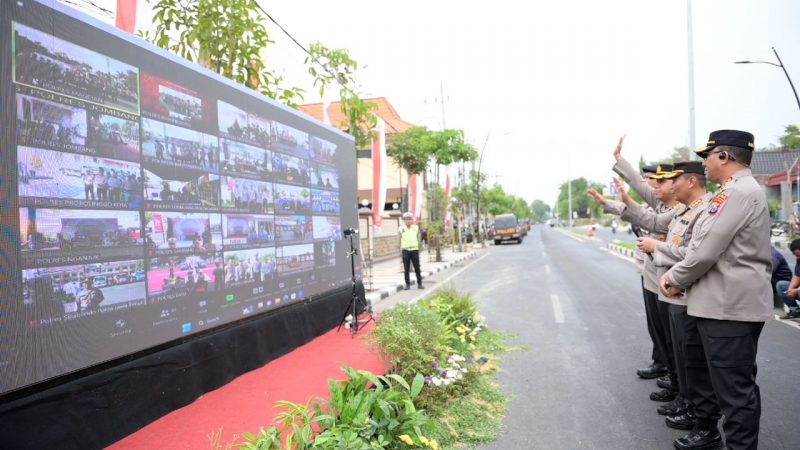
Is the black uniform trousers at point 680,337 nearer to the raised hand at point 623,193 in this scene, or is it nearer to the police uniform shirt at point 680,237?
the police uniform shirt at point 680,237

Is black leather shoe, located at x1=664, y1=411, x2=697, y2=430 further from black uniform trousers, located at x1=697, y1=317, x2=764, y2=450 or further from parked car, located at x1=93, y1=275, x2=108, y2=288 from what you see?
parked car, located at x1=93, y1=275, x2=108, y2=288

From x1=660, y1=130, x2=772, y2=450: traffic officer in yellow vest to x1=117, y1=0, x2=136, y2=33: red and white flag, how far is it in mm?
5072

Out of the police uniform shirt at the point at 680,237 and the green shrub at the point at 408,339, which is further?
the green shrub at the point at 408,339

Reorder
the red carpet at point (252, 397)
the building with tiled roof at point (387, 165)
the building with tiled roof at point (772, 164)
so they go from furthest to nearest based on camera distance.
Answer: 1. the building with tiled roof at point (772, 164)
2. the building with tiled roof at point (387, 165)
3. the red carpet at point (252, 397)

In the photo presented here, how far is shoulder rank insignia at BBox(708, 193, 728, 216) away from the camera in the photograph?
2830mm

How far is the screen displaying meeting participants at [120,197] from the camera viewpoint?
8.55ft

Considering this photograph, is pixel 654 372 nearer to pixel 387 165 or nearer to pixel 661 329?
pixel 661 329

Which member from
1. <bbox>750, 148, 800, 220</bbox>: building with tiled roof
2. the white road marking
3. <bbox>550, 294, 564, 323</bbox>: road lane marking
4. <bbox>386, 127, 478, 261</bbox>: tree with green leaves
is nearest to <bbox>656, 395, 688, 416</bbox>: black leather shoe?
<bbox>550, 294, 564, 323</bbox>: road lane marking

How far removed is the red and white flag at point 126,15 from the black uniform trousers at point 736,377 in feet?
17.9

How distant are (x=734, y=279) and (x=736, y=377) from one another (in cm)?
58

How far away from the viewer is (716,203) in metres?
2.89

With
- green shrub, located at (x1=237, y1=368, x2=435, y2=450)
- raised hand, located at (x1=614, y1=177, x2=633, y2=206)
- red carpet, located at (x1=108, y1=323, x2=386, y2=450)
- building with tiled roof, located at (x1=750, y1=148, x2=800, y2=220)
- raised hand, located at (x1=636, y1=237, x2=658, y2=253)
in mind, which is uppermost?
building with tiled roof, located at (x1=750, y1=148, x2=800, y2=220)

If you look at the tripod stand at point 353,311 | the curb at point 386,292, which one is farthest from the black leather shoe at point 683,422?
the curb at point 386,292

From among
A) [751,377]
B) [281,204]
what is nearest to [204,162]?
[281,204]
